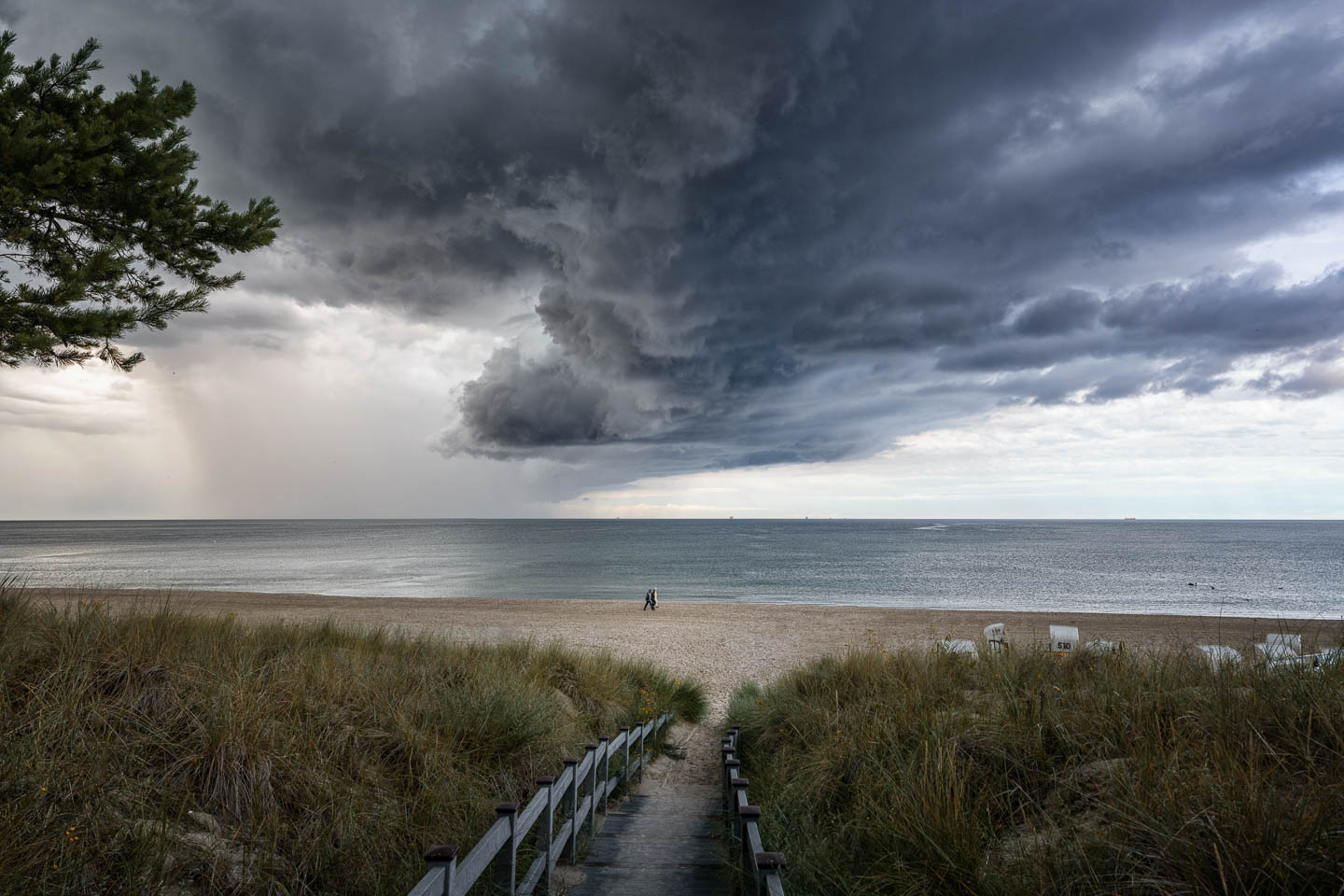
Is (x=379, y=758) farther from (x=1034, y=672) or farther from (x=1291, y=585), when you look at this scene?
(x=1291, y=585)

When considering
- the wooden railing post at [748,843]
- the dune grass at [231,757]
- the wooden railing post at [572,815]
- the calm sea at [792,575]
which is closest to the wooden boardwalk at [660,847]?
the wooden railing post at [572,815]

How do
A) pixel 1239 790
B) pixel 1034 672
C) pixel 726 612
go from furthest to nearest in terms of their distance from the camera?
pixel 726 612 → pixel 1034 672 → pixel 1239 790

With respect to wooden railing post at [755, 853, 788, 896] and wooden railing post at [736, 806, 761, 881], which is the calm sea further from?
wooden railing post at [755, 853, 788, 896]

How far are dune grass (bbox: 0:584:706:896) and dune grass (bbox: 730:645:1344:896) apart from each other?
2.45m

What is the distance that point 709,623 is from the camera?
2941 centimetres

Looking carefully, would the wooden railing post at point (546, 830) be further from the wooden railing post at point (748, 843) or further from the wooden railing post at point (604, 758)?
the wooden railing post at point (604, 758)

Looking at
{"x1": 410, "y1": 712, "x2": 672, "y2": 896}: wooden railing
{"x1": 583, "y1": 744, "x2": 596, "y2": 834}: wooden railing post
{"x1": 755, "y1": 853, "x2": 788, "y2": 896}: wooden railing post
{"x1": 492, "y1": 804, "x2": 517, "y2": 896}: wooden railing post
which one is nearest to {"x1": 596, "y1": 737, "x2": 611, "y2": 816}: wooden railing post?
{"x1": 410, "y1": 712, "x2": 672, "y2": 896}: wooden railing

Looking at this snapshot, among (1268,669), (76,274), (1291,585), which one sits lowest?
(1291,585)

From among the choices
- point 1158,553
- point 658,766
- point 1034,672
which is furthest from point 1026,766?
point 1158,553

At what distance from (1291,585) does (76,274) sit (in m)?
71.8

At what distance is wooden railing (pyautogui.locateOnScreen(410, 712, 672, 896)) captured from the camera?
298cm

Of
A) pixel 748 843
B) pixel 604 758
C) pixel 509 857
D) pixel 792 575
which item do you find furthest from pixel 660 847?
pixel 792 575

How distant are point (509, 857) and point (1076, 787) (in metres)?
3.54

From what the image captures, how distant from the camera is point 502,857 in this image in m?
4.01
